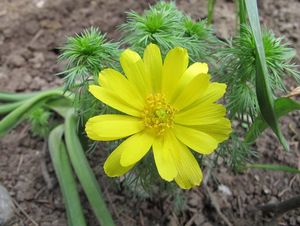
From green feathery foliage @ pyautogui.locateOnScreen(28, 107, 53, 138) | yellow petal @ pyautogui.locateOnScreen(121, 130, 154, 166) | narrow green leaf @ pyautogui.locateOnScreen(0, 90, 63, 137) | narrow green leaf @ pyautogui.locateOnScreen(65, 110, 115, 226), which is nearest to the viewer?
yellow petal @ pyautogui.locateOnScreen(121, 130, 154, 166)

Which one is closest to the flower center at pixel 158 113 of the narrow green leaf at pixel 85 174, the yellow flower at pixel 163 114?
the yellow flower at pixel 163 114

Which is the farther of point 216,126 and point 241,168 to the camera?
point 241,168

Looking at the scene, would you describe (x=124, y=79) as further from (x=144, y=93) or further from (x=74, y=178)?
(x=74, y=178)

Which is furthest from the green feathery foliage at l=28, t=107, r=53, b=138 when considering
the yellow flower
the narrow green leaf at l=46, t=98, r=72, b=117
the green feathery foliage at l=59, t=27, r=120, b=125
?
the yellow flower

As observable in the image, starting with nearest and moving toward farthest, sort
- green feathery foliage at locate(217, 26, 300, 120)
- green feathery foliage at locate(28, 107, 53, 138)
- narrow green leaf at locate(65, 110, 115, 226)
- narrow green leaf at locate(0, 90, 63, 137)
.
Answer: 1. green feathery foliage at locate(217, 26, 300, 120)
2. narrow green leaf at locate(65, 110, 115, 226)
3. narrow green leaf at locate(0, 90, 63, 137)
4. green feathery foliage at locate(28, 107, 53, 138)

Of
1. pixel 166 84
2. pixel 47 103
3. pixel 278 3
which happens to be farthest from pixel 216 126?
pixel 278 3

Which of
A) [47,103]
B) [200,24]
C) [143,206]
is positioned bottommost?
[143,206]

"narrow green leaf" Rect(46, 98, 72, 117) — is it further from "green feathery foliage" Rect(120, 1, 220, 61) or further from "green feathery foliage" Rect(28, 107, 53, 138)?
"green feathery foliage" Rect(120, 1, 220, 61)

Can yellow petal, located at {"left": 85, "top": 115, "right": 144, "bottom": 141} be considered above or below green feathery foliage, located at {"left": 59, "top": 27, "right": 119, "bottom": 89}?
below
